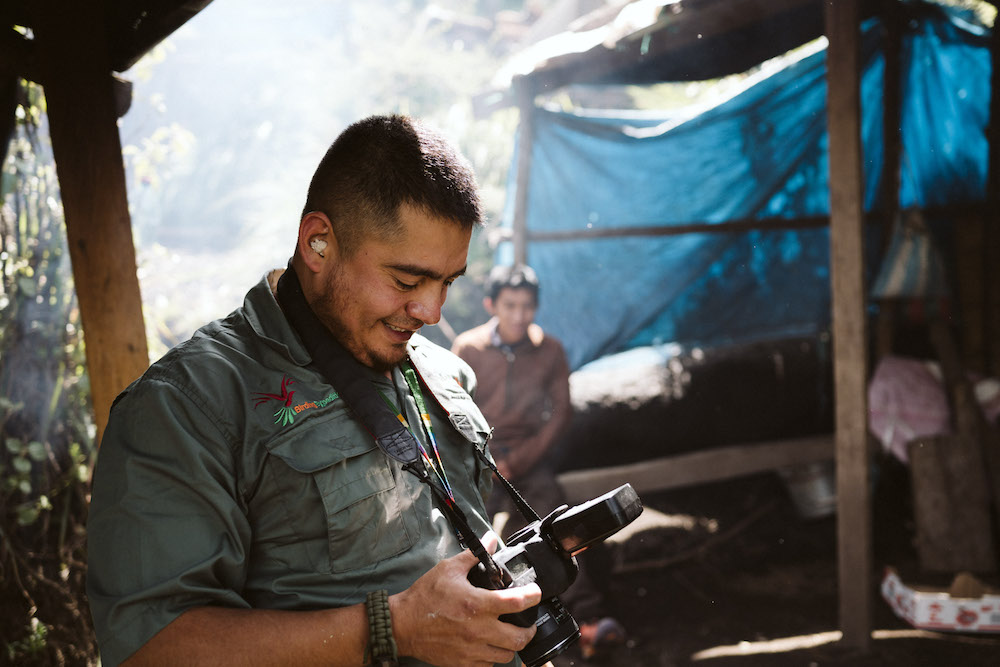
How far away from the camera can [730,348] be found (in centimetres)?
615

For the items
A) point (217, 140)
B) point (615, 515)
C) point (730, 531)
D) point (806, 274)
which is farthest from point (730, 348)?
point (217, 140)

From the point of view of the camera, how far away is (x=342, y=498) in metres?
1.44

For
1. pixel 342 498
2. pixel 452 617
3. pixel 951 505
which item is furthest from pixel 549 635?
pixel 951 505

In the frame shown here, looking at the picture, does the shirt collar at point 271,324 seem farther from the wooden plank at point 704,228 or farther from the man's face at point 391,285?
the wooden plank at point 704,228

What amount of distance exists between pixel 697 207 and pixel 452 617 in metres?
5.01

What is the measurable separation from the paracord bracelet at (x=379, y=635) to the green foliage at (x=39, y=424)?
273cm

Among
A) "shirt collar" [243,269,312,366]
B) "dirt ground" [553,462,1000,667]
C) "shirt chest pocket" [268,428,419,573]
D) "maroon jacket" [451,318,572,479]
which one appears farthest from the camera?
"maroon jacket" [451,318,572,479]

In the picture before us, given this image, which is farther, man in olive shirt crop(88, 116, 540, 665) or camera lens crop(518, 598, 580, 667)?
camera lens crop(518, 598, 580, 667)

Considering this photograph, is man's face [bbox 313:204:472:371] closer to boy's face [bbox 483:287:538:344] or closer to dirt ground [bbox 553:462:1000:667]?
dirt ground [bbox 553:462:1000:667]

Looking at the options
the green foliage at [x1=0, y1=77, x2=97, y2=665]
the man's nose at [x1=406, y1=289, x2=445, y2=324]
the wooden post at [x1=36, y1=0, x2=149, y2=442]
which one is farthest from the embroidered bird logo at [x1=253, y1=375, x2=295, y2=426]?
the green foliage at [x1=0, y1=77, x2=97, y2=665]

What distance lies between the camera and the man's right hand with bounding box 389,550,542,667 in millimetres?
1324

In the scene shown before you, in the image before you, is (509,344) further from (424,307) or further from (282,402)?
(282,402)

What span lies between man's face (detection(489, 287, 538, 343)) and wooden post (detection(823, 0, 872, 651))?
78.0 inches

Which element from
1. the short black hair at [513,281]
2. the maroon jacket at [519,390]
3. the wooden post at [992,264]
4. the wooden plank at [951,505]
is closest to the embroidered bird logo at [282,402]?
the maroon jacket at [519,390]
